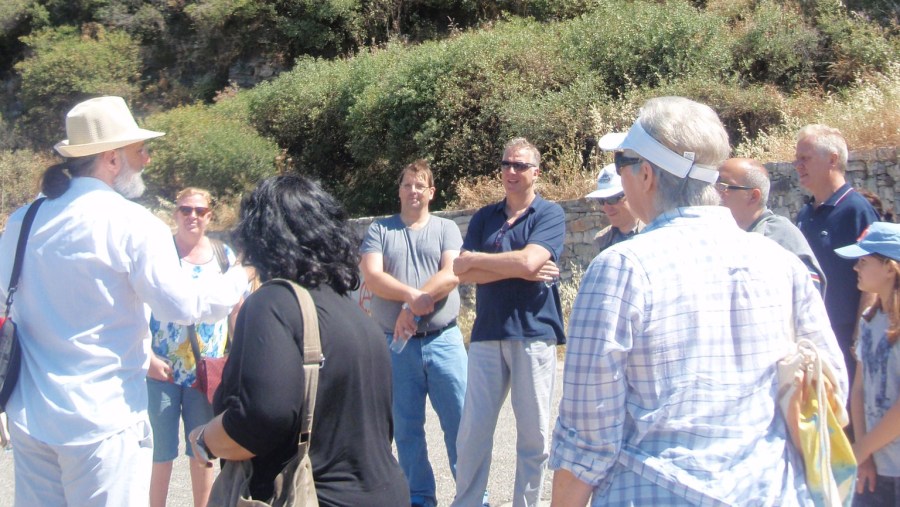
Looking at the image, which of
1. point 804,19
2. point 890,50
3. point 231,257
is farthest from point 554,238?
point 804,19

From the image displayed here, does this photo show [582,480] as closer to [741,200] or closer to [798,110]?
[741,200]

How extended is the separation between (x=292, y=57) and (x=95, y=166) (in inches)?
896

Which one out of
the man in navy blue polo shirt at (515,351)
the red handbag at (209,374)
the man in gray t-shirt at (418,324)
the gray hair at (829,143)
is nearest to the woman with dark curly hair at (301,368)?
the red handbag at (209,374)

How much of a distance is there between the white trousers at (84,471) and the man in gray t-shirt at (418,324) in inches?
76.6

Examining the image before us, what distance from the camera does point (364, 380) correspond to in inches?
101

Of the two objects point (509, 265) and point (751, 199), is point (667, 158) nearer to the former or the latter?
point (751, 199)

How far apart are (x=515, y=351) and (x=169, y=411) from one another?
1835mm

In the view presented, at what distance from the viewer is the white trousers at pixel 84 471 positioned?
2.87 metres

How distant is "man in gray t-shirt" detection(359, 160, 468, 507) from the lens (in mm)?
4734

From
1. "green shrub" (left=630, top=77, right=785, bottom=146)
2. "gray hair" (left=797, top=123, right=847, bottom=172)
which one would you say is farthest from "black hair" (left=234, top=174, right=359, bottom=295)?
"green shrub" (left=630, top=77, right=785, bottom=146)

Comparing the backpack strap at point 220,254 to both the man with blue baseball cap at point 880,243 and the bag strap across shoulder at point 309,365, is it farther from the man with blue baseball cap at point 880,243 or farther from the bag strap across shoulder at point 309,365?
the man with blue baseball cap at point 880,243

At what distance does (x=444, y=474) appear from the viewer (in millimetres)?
5730

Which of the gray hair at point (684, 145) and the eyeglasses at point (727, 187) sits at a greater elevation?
the gray hair at point (684, 145)

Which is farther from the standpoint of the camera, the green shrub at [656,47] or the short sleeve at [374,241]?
the green shrub at [656,47]
